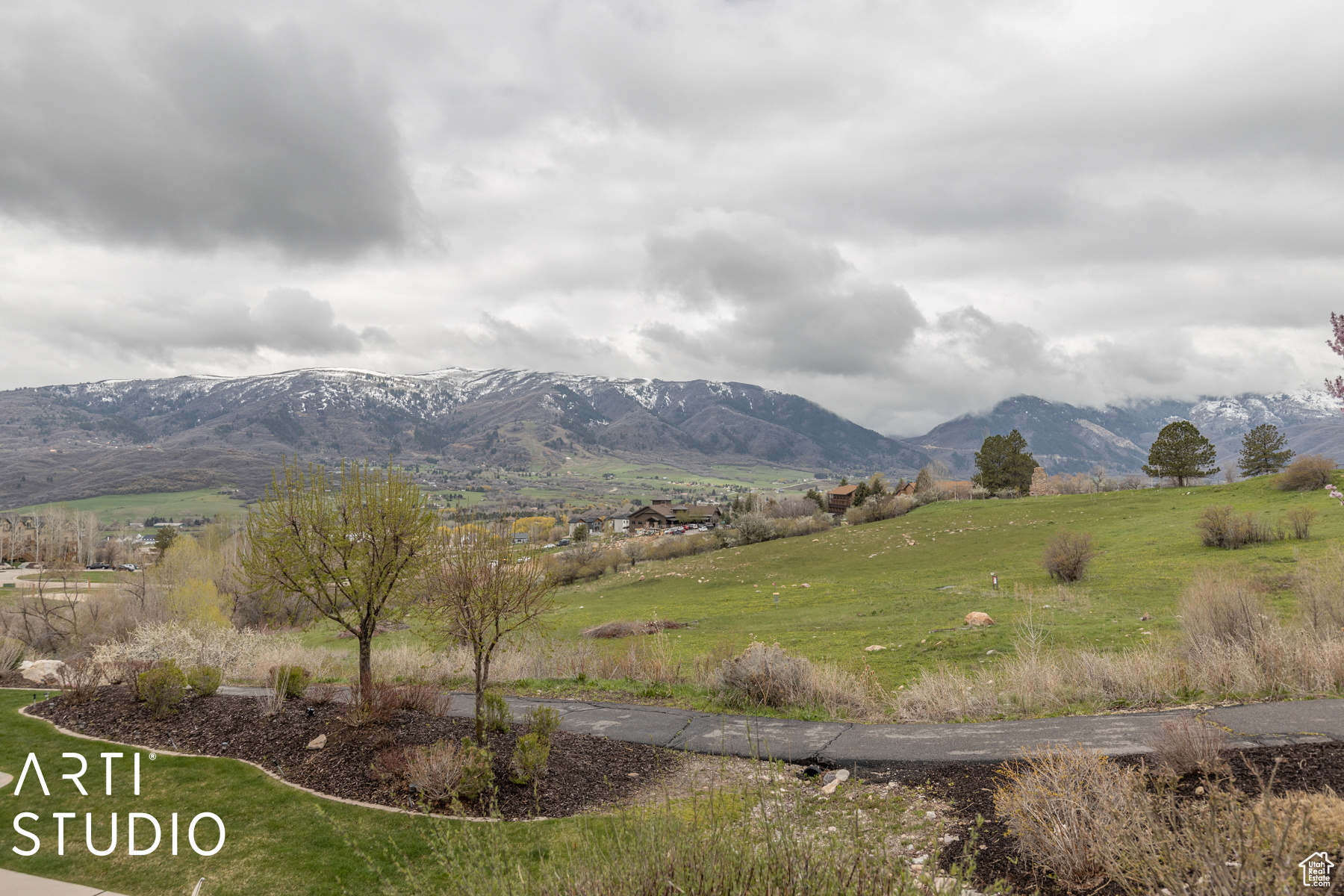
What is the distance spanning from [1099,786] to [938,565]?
41.0 m

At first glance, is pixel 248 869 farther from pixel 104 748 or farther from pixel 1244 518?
pixel 1244 518

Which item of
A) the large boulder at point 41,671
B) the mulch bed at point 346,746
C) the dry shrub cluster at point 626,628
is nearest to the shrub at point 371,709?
the mulch bed at point 346,746

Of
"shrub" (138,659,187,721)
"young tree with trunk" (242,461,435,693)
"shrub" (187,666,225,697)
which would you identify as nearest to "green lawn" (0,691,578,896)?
"shrub" (138,659,187,721)

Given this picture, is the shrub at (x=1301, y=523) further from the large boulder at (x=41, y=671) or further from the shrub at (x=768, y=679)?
the large boulder at (x=41, y=671)

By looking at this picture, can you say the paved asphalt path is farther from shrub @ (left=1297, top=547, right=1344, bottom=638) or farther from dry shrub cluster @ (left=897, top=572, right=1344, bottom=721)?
shrub @ (left=1297, top=547, right=1344, bottom=638)

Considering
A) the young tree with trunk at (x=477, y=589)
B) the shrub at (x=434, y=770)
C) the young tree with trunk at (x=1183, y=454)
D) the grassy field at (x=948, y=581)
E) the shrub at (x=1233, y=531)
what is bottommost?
the grassy field at (x=948, y=581)

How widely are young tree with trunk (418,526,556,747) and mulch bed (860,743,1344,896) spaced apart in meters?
7.31

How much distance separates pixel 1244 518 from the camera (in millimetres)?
30875

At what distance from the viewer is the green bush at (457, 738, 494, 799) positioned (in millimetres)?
8750

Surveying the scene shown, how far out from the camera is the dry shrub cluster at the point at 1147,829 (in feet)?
12.8

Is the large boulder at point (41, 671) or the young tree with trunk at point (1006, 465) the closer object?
the large boulder at point (41, 671)

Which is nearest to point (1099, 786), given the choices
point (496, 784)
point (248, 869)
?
point (496, 784)

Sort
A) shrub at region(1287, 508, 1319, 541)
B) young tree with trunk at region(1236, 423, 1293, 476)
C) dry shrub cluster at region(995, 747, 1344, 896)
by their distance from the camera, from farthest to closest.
Answer: young tree with trunk at region(1236, 423, 1293, 476)
shrub at region(1287, 508, 1319, 541)
dry shrub cluster at region(995, 747, 1344, 896)

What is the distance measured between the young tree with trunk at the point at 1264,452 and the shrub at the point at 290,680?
8425 centimetres
